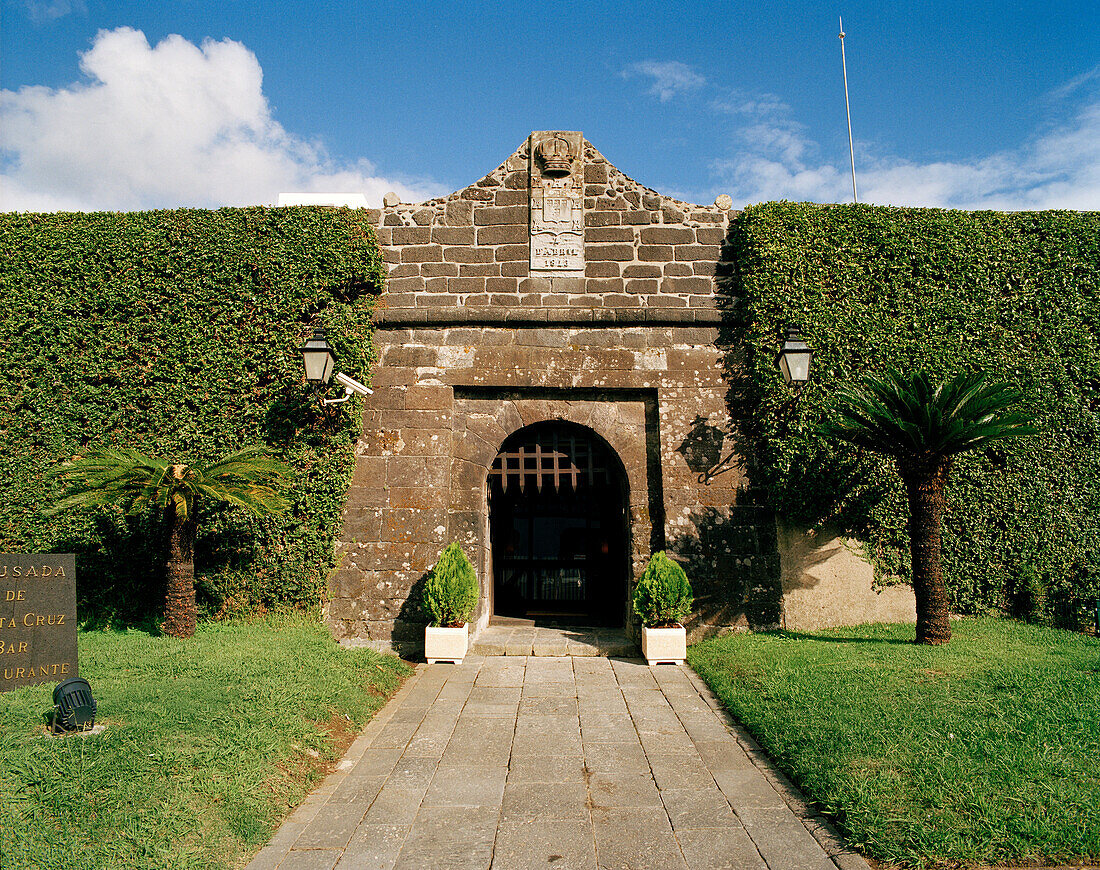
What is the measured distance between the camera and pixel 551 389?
23.6 feet

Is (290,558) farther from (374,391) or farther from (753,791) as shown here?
(753,791)

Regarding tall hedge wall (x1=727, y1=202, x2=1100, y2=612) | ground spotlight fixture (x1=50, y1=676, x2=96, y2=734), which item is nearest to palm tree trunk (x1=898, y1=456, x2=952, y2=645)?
tall hedge wall (x1=727, y1=202, x2=1100, y2=612)

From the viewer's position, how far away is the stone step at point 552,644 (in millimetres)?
6574

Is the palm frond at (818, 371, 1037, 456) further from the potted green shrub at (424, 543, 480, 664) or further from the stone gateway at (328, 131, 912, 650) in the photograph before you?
the potted green shrub at (424, 543, 480, 664)

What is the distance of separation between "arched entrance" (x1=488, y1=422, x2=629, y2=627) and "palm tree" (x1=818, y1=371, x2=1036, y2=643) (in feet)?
8.88

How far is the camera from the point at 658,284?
738cm

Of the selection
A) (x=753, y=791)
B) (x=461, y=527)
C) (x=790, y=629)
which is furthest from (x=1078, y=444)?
(x=461, y=527)

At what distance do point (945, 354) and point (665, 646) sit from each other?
4629 mm

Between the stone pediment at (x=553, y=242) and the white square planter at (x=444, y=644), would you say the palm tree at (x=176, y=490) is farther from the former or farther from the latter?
the stone pediment at (x=553, y=242)

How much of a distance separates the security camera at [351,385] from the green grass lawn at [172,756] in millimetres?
2788

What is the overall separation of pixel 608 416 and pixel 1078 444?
17.7 ft

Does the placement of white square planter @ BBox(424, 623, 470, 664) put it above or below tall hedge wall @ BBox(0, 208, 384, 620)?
below

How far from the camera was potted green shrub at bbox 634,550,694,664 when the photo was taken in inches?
240

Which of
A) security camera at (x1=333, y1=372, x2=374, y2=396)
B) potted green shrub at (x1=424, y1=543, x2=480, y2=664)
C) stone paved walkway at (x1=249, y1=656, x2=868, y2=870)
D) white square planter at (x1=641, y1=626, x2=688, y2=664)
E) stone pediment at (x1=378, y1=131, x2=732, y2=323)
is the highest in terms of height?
stone pediment at (x1=378, y1=131, x2=732, y2=323)
